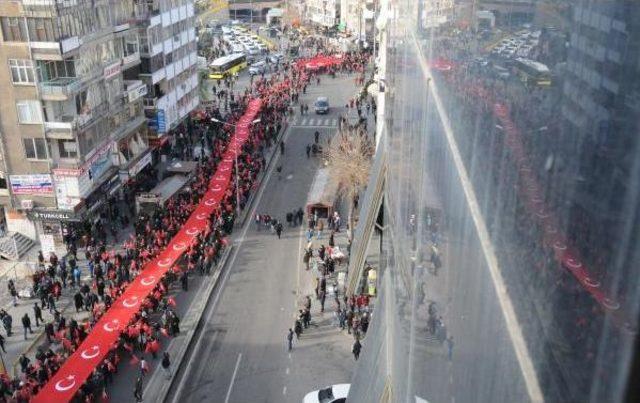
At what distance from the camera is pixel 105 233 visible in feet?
110

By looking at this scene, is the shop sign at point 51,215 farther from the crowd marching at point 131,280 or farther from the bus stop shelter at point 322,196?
the bus stop shelter at point 322,196

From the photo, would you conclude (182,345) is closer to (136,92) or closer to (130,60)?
(136,92)

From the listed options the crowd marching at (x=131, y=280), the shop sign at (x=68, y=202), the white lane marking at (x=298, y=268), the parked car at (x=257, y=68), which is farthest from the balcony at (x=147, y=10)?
the parked car at (x=257, y=68)

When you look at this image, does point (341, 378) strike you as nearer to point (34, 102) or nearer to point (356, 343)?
point (356, 343)

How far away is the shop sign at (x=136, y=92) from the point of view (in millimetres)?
37844

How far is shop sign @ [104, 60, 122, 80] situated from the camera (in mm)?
34594

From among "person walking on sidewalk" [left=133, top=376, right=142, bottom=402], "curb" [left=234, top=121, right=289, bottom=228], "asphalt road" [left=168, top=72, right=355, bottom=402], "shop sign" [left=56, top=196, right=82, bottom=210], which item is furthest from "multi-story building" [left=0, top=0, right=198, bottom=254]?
"person walking on sidewalk" [left=133, top=376, right=142, bottom=402]

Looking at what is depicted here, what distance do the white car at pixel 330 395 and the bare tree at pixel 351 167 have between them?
1284cm

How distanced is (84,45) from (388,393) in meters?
26.8

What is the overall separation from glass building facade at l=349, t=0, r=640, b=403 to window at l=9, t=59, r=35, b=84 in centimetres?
2840

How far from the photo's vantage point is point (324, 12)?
369 ft

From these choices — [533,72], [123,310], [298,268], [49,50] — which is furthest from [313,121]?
[533,72]

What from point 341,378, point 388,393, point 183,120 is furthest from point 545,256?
point 183,120

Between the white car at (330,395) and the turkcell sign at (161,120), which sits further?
the turkcell sign at (161,120)
